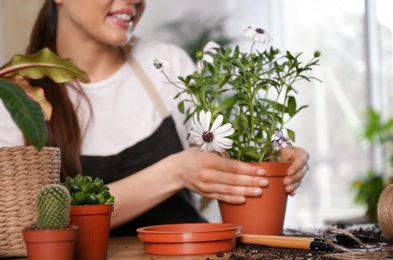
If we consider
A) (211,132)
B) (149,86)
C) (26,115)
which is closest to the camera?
(26,115)

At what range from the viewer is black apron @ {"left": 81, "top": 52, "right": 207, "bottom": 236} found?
87.7 inches

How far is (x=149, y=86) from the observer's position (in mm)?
2436

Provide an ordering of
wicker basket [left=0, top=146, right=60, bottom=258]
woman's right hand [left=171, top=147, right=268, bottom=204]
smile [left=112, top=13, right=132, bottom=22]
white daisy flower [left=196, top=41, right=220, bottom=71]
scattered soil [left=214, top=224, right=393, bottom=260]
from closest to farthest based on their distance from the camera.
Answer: scattered soil [left=214, top=224, right=393, bottom=260], wicker basket [left=0, top=146, right=60, bottom=258], woman's right hand [left=171, top=147, right=268, bottom=204], white daisy flower [left=196, top=41, right=220, bottom=71], smile [left=112, top=13, right=132, bottom=22]

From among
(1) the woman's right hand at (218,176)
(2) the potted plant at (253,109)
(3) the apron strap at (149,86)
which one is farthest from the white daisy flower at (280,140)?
(3) the apron strap at (149,86)

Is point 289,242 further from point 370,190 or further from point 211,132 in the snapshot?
point 370,190

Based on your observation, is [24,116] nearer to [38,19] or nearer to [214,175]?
[214,175]

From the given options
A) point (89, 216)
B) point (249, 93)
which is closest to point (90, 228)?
point (89, 216)

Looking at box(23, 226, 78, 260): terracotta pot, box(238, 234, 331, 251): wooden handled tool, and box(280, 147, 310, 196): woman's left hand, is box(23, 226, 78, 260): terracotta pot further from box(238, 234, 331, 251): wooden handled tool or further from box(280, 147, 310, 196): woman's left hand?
box(280, 147, 310, 196): woman's left hand

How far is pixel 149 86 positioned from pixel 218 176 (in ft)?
2.62

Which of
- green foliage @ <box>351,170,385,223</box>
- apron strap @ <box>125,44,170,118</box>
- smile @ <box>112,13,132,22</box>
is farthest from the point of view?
green foliage @ <box>351,170,385,223</box>

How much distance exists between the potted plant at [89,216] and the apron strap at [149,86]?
41.2 inches

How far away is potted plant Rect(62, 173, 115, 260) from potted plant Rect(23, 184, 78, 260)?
0.47 feet

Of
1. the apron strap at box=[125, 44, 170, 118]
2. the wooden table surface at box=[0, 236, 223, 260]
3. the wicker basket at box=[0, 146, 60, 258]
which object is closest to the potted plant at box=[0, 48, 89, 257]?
the wicker basket at box=[0, 146, 60, 258]

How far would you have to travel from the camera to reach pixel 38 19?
2.38 meters
